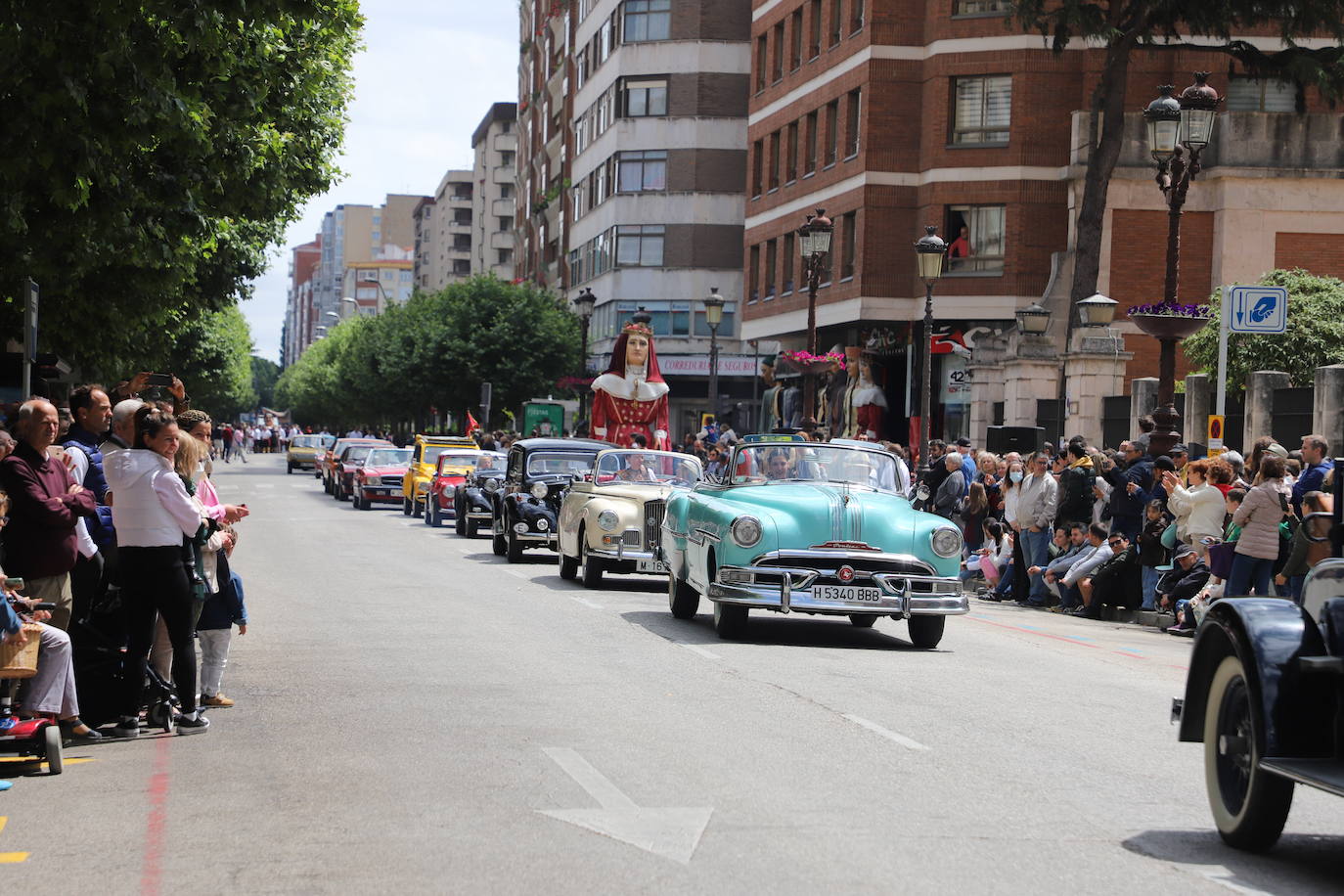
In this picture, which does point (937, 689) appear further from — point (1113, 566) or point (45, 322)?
point (45, 322)

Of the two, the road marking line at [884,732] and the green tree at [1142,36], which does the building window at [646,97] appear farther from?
the road marking line at [884,732]

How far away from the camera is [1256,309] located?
65.4 ft

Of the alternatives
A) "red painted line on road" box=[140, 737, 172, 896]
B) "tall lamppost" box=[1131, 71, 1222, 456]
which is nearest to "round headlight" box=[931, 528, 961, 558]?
"tall lamppost" box=[1131, 71, 1222, 456]

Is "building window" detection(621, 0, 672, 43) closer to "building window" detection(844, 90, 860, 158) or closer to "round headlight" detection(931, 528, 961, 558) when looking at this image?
"building window" detection(844, 90, 860, 158)

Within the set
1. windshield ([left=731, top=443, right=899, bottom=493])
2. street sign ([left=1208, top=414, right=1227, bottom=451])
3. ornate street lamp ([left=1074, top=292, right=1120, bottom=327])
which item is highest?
ornate street lamp ([left=1074, top=292, right=1120, bottom=327])

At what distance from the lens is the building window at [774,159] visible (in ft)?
173

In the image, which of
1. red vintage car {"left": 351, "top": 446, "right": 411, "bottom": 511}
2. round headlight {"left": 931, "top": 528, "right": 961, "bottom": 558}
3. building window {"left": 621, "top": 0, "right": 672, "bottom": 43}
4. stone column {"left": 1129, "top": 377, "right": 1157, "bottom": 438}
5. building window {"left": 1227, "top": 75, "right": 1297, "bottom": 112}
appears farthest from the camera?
building window {"left": 621, "top": 0, "right": 672, "bottom": 43}

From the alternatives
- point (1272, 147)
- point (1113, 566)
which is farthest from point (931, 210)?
point (1113, 566)

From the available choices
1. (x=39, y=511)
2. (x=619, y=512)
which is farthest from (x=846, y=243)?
(x=39, y=511)

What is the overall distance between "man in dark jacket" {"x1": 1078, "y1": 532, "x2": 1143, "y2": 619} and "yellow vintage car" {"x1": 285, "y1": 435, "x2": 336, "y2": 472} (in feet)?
215

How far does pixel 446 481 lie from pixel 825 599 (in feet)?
81.0

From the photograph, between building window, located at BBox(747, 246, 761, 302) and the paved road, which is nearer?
the paved road

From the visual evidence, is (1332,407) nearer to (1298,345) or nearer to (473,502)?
(1298,345)

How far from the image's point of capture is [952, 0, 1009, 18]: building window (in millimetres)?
43344
